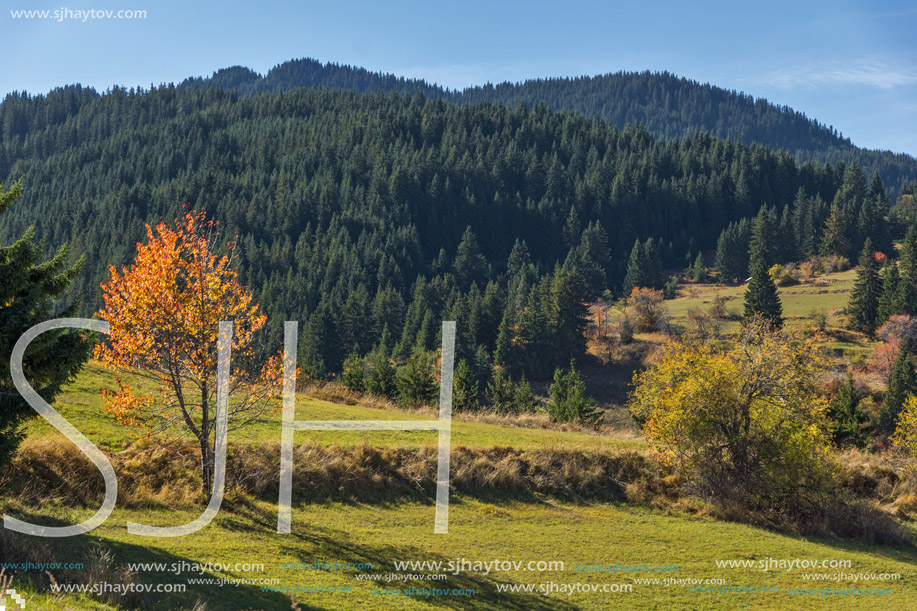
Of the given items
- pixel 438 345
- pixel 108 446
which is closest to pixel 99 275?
pixel 438 345

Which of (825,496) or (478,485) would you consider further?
(825,496)

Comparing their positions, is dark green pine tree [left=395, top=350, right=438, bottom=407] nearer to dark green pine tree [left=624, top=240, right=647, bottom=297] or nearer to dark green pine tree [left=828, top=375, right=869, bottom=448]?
dark green pine tree [left=828, top=375, right=869, bottom=448]

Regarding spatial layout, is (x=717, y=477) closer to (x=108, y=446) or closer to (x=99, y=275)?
(x=108, y=446)

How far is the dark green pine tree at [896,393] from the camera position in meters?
82.4

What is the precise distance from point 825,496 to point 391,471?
16700mm

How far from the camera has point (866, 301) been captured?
115812 mm

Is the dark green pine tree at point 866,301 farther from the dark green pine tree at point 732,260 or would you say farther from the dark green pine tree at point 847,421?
the dark green pine tree at point 847,421

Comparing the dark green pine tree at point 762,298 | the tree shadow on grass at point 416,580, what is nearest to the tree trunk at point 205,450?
the tree shadow on grass at point 416,580

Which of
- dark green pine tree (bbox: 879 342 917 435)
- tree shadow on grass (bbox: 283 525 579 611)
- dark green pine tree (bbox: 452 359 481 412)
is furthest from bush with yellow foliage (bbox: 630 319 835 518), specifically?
dark green pine tree (bbox: 879 342 917 435)

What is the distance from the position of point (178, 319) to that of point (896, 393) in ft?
297

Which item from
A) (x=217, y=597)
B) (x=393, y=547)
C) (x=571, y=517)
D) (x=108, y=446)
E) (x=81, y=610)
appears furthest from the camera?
(x=571, y=517)

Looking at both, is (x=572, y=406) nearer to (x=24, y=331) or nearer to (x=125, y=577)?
(x=125, y=577)

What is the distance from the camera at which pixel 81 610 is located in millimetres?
10977

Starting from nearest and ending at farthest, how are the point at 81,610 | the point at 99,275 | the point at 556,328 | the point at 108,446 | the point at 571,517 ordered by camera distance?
the point at 81,610, the point at 108,446, the point at 571,517, the point at 556,328, the point at 99,275
